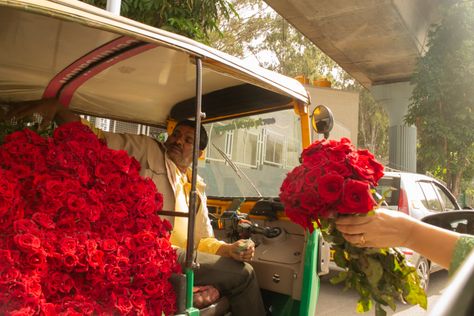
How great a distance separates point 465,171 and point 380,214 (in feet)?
Result: 42.9

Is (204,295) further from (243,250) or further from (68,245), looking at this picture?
(68,245)

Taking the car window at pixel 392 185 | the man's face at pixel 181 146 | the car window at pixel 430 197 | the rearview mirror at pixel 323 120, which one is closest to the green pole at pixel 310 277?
the rearview mirror at pixel 323 120

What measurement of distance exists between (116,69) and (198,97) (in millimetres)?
850

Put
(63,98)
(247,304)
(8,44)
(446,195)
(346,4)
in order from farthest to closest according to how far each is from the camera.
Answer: (346,4) → (446,195) → (63,98) → (247,304) → (8,44)

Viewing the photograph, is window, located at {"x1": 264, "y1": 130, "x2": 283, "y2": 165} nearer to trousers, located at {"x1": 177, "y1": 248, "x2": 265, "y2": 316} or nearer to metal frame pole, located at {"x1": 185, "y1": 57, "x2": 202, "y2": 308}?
trousers, located at {"x1": 177, "y1": 248, "x2": 265, "y2": 316}

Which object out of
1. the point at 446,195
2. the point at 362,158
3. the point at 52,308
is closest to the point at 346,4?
the point at 446,195

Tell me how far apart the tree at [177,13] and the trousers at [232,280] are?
3979 millimetres

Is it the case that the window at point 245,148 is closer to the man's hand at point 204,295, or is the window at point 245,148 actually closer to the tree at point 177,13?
the man's hand at point 204,295

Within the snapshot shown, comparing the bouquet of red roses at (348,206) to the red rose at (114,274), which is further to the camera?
the red rose at (114,274)

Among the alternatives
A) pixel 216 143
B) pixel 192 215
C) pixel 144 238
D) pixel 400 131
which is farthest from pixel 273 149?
pixel 400 131

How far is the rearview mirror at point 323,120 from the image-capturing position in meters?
2.97

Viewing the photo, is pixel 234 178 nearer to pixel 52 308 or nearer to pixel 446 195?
pixel 52 308

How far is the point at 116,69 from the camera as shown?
2.66m

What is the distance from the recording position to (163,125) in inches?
164
